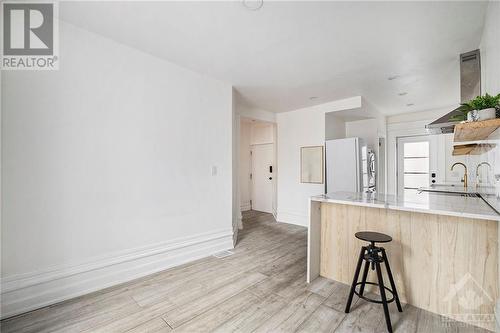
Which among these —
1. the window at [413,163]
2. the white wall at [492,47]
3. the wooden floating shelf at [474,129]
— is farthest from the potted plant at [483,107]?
the window at [413,163]

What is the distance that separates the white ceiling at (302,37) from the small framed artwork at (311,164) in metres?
1.53

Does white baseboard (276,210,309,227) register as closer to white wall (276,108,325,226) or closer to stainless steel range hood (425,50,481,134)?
white wall (276,108,325,226)

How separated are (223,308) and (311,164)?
3.46 metres

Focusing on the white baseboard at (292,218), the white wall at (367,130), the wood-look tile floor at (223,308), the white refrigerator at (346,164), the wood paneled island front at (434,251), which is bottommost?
the wood-look tile floor at (223,308)

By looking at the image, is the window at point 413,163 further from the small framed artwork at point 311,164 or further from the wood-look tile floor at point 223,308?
the wood-look tile floor at point 223,308

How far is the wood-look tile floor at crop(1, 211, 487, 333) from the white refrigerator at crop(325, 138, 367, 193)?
6.80 feet

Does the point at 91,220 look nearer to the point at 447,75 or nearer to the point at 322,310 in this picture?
the point at 322,310

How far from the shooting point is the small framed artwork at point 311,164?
15.2 feet

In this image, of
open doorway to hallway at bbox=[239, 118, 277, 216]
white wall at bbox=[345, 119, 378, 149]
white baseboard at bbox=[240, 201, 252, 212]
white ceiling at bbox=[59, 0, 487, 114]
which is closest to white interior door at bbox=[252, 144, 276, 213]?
open doorway to hallway at bbox=[239, 118, 277, 216]

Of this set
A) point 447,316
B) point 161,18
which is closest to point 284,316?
point 447,316

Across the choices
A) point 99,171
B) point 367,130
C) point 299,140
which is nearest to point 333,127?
point 299,140

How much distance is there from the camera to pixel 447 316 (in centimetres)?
185

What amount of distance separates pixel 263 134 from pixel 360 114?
2394mm

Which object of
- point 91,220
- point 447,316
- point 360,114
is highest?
point 360,114
